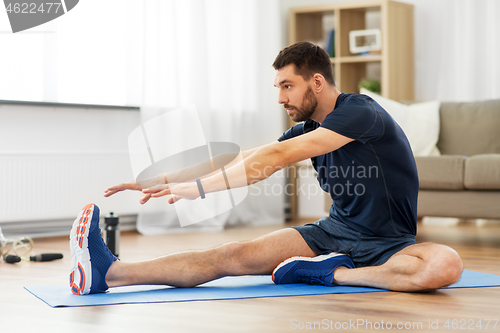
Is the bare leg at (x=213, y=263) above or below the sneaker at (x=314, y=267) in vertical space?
above

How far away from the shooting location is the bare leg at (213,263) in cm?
194

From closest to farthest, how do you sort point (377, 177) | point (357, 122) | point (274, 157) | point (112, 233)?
point (274, 157) → point (357, 122) → point (377, 177) → point (112, 233)

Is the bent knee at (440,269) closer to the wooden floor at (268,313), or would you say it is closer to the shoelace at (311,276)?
the wooden floor at (268,313)

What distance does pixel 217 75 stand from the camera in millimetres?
4586

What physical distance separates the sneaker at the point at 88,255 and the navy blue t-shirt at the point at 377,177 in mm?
757

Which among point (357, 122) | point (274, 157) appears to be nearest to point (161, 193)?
point (274, 157)

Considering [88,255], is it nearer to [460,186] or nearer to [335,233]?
[335,233]

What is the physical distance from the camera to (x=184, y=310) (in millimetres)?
1720

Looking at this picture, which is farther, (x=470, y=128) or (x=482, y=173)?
(x=470, y=128)

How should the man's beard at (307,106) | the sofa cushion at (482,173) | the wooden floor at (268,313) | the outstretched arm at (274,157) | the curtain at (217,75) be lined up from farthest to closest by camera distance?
the curtain at (217,75) < the sofa cushion at (482,173) < the man's beard at (307,106) < the outstretched arm at (274,157) < the wooden floor at (268,313)

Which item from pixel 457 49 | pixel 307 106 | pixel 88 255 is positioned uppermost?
pixel 457 49

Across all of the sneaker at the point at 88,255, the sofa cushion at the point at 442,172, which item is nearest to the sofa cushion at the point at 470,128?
the sofa cushion at the point at 442,172

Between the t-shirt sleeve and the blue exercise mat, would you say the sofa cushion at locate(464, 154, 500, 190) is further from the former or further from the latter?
the t-shirt sleeve

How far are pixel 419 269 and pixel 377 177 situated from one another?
12.0 inches
